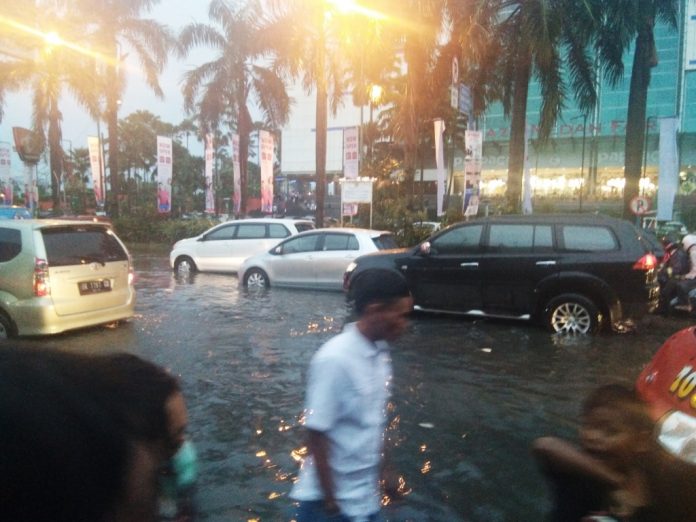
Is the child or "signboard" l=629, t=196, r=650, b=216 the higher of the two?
"signboard" l=629, t=196, r=650, b=216

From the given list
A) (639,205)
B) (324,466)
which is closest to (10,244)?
(324,466)

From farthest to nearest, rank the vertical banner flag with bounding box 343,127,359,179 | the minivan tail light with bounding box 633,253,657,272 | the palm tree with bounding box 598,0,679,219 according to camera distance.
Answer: the vertical banner flag with bounding box 343,127,359,179, the palm tree with bounding box 598,0,679,219, the minivan tail light with bounding box 633,253,657,272

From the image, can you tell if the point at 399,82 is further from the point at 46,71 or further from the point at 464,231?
the point at 46,71

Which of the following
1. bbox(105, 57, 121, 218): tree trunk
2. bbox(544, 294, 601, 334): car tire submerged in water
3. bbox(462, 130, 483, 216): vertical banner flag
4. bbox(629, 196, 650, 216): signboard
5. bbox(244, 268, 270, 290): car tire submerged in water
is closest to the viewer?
bbox(544, 294, 601, 334): car tire submerged in water

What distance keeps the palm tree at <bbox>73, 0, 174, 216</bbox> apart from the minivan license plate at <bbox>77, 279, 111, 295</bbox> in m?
21.5

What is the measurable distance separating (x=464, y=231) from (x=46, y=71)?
2598 cm

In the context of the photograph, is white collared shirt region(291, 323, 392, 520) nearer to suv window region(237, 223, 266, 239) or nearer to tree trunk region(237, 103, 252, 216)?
suv window region(237, 223, 266, 239)

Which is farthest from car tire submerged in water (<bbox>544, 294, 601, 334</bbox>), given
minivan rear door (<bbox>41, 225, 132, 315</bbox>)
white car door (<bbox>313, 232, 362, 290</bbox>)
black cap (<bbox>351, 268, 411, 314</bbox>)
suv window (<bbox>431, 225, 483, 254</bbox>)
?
black cap (<bbox>351, 268, 411, 314</bbox>)

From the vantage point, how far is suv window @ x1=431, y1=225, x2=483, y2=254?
1039 centimetres

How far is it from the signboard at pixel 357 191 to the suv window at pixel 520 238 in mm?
8426

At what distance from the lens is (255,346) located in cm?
895

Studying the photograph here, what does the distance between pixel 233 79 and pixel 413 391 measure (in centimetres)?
2508

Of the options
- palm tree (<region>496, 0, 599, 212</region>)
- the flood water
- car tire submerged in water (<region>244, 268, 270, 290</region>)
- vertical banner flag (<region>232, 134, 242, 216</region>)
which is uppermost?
palm tree (<region>496, 0, 599, 212</region>)

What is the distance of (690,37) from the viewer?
133 feet
